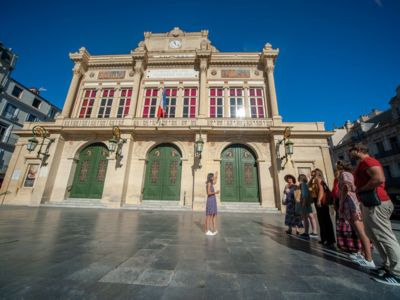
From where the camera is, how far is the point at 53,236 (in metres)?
3.91

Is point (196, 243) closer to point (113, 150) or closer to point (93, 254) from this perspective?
point (93, 254)

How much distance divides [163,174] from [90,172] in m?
5.88

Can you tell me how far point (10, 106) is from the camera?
22.5 meters

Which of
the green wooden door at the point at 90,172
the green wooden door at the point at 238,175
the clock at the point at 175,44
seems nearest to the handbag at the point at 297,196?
the green wooden door at the point at 238,175

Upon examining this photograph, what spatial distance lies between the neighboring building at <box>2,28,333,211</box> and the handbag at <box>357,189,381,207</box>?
8.91m

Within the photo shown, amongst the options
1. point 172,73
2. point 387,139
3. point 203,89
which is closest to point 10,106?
point 172,73

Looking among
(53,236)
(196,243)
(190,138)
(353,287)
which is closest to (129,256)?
(196,243)

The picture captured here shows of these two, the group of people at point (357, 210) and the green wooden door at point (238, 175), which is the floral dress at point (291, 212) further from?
the green wooden door at point (238, 175)

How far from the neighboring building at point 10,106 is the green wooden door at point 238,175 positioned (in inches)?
1051

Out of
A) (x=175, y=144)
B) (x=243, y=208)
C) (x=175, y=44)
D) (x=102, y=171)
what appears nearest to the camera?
(x=243, y=208)

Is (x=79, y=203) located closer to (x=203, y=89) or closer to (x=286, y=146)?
(x=203, y=89)

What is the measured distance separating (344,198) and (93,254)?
4859mm

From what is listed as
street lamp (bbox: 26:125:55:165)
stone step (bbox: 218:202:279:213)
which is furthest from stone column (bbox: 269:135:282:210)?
street lamp (bbox: 26:125:55:165)

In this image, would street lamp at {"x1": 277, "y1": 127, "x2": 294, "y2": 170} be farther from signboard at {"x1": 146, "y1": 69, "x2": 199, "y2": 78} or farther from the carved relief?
the carved relief
